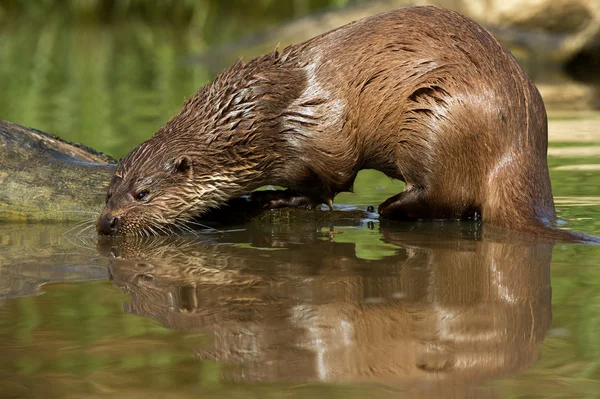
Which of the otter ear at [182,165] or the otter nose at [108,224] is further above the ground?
the otter ear at [182,165]

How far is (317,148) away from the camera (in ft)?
15.9

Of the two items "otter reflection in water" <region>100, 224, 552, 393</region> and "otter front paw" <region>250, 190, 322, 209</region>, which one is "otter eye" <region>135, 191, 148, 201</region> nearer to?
"otter reflection in water" <region>100, 224, 552, 393</region>

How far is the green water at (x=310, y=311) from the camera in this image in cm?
266

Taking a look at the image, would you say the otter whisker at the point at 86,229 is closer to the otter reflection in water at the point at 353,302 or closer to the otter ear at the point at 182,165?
the otter reflection in water at the point at 353,302

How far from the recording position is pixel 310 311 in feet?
10.9

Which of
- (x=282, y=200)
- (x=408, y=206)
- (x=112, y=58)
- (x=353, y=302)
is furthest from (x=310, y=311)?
(x=112, y=58)

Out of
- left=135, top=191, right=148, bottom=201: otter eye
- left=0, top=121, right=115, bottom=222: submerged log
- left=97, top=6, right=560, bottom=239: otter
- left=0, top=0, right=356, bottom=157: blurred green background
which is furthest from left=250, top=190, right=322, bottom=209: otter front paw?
left=0, top=0, right=356, bottom=157: blurred green background

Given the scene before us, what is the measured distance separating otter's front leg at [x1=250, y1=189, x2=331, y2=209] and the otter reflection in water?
453mm

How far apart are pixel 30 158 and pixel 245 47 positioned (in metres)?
7.58

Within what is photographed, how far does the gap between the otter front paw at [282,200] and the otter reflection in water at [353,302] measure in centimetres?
45

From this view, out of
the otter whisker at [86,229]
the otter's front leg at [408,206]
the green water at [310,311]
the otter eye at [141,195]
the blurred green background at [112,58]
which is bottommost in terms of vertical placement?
the green water at [310,311]

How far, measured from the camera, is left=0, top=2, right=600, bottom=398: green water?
2664 millimetres

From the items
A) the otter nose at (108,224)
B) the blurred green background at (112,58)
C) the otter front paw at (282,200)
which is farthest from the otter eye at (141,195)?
the blurred green background at (112,58)

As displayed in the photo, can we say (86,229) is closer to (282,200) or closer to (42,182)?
(42,182)
